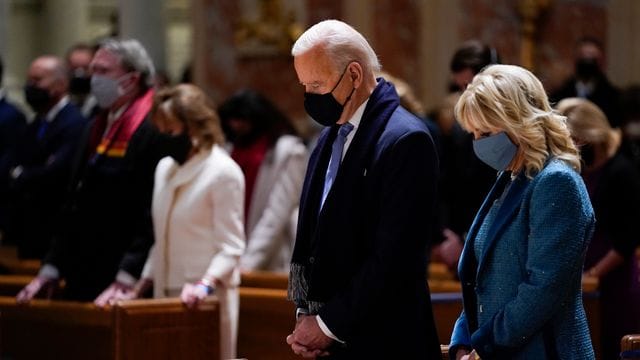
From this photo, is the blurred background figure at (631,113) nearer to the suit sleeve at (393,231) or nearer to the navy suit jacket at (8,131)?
the navy suit jacket at (8,131)

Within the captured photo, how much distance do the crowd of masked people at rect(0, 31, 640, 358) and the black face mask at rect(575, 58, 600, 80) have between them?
2.05 meters

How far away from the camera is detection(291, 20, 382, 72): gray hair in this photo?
15.0 feet

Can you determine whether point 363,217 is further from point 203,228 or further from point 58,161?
point 58,161

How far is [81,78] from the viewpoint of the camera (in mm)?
10242

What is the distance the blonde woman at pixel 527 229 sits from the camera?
4.29 m

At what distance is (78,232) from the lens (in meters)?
7.03

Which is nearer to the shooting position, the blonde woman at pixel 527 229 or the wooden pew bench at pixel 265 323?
the blonde woman at pixel 527 229

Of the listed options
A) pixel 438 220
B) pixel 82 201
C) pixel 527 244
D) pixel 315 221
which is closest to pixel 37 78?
pixel 82 201

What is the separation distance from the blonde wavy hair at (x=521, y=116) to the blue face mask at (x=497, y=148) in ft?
0.06

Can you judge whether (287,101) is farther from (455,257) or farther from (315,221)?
(315,221)

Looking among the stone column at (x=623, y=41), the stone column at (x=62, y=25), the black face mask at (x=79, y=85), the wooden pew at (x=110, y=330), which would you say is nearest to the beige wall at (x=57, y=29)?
the stone column at (x=62, y=25)

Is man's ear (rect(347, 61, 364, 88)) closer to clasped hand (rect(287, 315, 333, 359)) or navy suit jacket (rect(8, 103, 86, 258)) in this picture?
clasped hand (rect(287, 315, 333, 359))

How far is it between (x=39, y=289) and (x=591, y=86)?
4577mm

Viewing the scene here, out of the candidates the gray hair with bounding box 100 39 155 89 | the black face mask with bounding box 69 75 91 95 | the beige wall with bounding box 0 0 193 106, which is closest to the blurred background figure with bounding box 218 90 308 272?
the gray hair with bounding box 100 39 155 89
